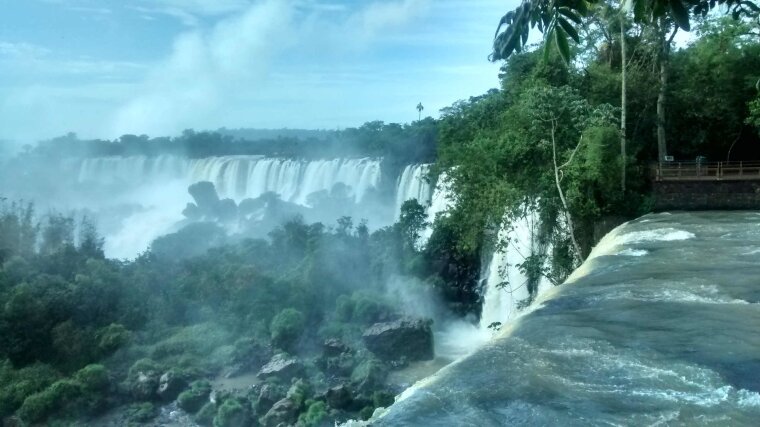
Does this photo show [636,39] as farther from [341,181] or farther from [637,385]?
[637,385]

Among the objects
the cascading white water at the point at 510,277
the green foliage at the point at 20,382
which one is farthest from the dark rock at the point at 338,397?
the green foliage at the point at 20,382

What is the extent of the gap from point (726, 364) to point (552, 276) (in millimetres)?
9819

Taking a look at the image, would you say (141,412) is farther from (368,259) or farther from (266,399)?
(368,259)

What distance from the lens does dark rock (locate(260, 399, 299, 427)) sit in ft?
47.3

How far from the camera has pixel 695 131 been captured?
21.9 m

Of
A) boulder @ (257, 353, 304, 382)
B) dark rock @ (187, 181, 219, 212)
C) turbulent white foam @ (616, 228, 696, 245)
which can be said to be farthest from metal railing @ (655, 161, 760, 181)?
dark rock @ (187, 181, 219, 212)

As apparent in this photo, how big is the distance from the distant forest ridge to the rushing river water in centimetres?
2101

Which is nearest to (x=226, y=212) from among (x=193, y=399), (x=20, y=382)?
(x=20, y=382)

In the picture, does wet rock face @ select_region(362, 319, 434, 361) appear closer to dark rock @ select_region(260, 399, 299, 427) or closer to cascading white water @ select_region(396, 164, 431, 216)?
dark rock @ select_region(260, 399, 299, 427)

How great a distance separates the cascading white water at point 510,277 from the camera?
57.7 feet

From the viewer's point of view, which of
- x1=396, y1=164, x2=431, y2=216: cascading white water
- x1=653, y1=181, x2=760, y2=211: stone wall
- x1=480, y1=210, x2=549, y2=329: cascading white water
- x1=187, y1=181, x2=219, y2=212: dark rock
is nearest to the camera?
x1=480, y1=210, x2=549, y2=329: cascading white water

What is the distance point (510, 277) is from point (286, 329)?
20.4 feet

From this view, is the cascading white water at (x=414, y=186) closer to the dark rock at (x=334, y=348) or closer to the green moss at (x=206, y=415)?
the dark rock at (x=334, y=348)

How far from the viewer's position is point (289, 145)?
43.2 meters
